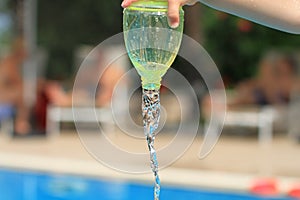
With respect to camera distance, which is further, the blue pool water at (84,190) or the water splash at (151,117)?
the blue pool water at (84,190)

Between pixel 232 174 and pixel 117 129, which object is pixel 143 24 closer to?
pixel 232 174

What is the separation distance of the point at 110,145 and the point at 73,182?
247cm

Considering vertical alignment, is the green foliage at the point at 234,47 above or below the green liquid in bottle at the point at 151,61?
above

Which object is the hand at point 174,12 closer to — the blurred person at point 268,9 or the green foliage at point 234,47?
the blurred person at point 268,9

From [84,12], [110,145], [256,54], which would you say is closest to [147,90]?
[110,145]

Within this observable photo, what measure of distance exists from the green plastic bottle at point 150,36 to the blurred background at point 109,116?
15.0 ft

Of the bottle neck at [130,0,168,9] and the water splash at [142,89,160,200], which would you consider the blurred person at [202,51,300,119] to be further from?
the bottle neck at [130,0,168,9]

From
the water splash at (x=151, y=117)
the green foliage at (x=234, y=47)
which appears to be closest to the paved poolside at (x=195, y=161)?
the water splash at (x=151, y=117)

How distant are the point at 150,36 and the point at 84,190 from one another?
514 cm

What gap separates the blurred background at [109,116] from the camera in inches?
251

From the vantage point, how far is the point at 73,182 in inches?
259

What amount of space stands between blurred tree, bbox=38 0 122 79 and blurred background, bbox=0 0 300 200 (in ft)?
0.09

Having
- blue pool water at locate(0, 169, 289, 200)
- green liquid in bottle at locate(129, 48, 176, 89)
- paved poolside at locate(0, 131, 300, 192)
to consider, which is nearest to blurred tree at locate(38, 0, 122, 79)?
paved poolside at locate(0, 131, 300, 192)

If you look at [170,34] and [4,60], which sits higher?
[4,60]
